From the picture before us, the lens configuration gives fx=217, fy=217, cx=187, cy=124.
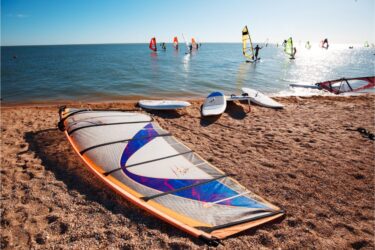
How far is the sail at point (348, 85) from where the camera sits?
13.9m

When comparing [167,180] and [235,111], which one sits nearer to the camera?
[167,180]

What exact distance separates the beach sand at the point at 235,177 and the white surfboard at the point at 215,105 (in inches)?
34.0

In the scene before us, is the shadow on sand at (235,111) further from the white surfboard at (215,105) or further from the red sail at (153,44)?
the red sail at (153,44)

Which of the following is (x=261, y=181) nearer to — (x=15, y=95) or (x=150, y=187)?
(x=150, y=187)

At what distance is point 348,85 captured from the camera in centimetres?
1408

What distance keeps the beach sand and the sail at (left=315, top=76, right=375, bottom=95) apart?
Result: 7707 millimetres

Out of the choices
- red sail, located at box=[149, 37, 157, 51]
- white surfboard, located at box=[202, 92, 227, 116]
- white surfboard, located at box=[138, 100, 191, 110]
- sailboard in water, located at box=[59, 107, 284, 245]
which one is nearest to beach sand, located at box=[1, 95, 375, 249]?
sailboard in water, located at box=[59, 107, 284, 245]

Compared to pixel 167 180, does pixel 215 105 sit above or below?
above

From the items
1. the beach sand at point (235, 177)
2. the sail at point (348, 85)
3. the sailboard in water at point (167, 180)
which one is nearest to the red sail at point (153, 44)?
the sail at point (348, 85)

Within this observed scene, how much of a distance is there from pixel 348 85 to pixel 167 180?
50.3ft

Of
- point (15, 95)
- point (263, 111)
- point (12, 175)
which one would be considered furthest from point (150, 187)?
point (15, 95)

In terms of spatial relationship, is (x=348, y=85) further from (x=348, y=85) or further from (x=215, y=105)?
(x=215, y=105)

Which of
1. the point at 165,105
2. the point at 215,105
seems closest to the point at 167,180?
the point at 165,105

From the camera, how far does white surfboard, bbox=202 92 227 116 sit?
8409 millimetres
